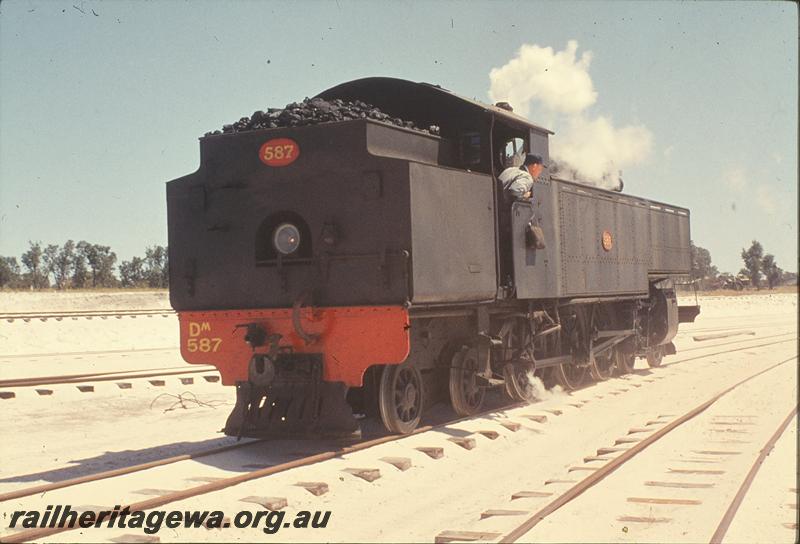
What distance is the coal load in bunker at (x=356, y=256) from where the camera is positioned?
843 centimetres

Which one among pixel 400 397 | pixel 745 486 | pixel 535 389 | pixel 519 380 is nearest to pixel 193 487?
pixel 400 397

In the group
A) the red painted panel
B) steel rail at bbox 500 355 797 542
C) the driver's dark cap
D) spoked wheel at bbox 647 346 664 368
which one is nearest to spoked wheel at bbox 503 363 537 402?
steel rail at bbox 500 355 797 542

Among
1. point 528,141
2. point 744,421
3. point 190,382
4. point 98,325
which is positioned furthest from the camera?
point 98,325

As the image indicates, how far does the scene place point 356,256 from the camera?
849 centimetres

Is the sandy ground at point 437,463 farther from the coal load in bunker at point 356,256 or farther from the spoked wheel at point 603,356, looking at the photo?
the coal load in bunker at point 356,256

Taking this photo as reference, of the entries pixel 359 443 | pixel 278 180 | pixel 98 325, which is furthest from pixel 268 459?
pixel 98 325

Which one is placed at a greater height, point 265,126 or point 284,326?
point 265,126

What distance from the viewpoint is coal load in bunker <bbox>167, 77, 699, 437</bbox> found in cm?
843

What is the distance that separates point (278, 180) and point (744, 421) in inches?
233

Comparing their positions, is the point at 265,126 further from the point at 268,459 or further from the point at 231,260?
the point at 268,459

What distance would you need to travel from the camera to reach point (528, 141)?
11.0 m

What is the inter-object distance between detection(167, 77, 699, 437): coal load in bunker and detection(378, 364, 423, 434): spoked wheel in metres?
0.02

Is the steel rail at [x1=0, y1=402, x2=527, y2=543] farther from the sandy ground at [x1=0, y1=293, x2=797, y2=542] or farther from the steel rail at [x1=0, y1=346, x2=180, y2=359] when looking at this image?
the steel rail at [x1=0, y1=346, x2=180, y2=359]

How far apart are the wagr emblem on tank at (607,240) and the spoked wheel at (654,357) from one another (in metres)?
3.99
